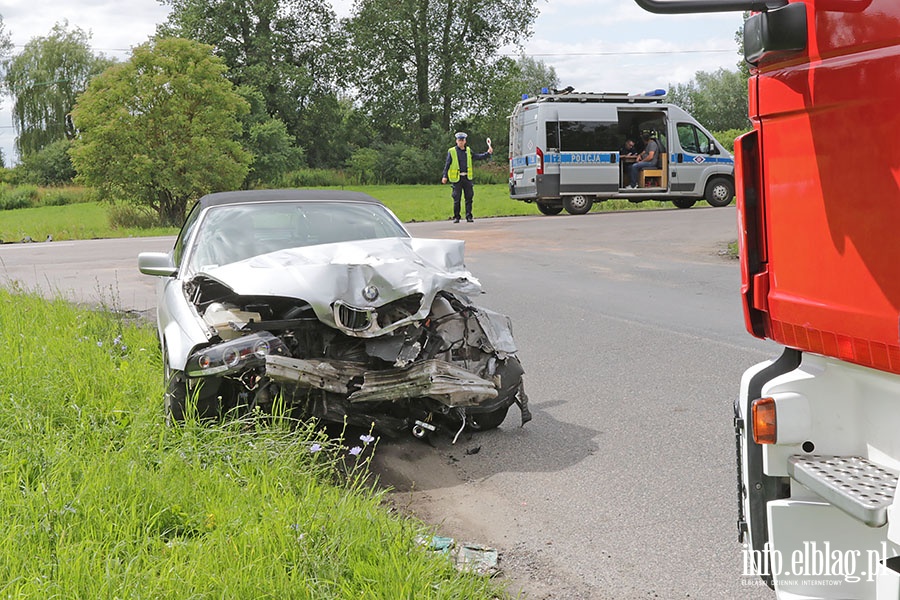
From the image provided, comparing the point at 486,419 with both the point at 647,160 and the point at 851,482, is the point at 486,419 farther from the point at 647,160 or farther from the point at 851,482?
the point at 647,160

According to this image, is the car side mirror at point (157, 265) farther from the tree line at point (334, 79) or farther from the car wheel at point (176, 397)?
the tree line at point (334, 79)

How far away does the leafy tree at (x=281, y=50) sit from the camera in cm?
5472

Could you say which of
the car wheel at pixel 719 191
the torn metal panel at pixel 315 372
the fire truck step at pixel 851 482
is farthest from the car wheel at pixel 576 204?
the fire truck step at pixel 851 482

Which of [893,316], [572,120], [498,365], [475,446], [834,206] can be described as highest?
[572,120]

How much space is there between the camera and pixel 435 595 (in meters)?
3.19

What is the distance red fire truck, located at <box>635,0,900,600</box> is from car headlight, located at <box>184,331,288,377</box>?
2609 millimetres

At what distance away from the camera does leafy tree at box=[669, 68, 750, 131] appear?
258 feet

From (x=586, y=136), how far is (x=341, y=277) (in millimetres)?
19740

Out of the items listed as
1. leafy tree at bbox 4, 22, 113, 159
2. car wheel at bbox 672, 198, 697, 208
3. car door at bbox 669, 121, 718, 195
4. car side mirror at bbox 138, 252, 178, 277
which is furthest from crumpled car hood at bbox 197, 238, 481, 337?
leafy tree at bbox 4, 22, 113, 159

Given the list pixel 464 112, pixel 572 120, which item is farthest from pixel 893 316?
pixel 464 112

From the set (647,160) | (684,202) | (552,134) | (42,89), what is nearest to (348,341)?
(552,134)

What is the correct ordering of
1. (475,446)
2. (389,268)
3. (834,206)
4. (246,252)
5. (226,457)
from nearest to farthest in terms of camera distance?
(834,206) < (226,457) < (389,268) < (475,446) < (246,252)

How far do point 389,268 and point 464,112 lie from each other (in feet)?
189

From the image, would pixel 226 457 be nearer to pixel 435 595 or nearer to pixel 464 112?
pixel 435 595
